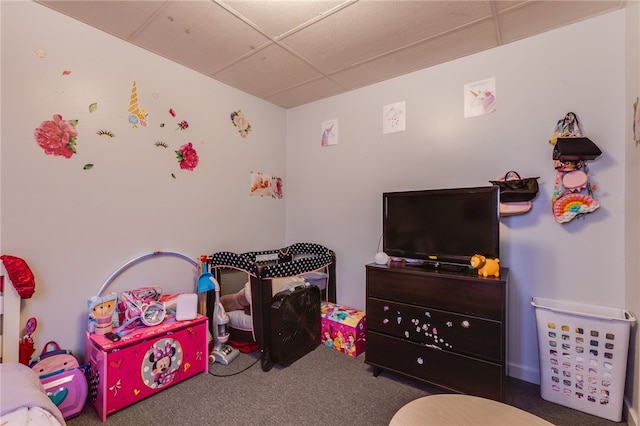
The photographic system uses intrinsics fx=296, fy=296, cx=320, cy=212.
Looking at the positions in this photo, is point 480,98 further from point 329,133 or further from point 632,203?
point 329,133

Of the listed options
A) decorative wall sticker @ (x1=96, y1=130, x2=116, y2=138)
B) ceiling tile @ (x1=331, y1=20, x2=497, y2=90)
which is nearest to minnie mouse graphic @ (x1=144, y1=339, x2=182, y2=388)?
decorative wall sticker @ (x1=96, y1=130, x2=116, y2=138)

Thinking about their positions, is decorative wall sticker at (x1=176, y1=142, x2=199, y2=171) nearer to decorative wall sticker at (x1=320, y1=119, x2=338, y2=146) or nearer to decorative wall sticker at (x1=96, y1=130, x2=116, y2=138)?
decorative wall sticker at (x1=96, y1=130, x2=116, y2=138)

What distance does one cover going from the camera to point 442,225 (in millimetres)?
2041

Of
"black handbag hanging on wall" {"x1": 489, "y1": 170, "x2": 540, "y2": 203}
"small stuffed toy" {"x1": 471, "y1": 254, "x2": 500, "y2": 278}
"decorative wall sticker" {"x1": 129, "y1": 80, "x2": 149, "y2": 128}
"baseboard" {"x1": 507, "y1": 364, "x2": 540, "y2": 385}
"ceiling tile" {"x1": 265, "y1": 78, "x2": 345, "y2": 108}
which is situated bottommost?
"baseboard" {"x1": 507, "y1": 364, "x2": 540, "y2": 385}

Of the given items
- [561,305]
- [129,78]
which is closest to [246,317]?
[129,78]

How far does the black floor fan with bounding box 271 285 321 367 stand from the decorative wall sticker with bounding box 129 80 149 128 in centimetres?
164

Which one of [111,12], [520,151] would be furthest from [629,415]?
[111,12]

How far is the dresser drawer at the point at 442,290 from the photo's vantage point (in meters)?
1.67

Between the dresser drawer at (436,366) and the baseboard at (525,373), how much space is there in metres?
0.59

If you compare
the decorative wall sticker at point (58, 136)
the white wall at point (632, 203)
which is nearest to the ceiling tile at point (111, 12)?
the decorative wall sticker at point (58, 136)

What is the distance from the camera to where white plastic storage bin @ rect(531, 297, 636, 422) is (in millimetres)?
1632

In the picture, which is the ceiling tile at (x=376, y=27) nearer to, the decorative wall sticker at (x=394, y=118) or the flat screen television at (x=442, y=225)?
the decorative wall sticker at (x=394, y=118)

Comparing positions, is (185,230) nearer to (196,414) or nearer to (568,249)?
(196,414)

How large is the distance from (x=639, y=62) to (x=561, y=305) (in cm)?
145
